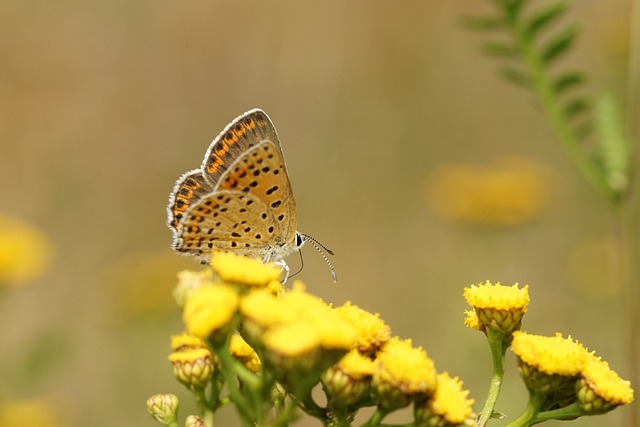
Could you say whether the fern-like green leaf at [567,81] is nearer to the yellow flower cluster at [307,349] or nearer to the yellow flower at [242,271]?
the yellow flower cluster at [307,349]

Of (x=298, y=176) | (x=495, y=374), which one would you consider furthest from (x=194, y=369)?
(x=298, y=176)

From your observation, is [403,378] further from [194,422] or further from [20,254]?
[20,254]

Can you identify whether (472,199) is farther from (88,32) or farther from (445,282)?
(88,32)

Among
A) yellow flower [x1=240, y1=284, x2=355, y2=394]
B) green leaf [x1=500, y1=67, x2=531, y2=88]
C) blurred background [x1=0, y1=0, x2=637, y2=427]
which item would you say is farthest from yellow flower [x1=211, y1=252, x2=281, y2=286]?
blurred background [x1=0, y1=0, x2=637, y2=427]

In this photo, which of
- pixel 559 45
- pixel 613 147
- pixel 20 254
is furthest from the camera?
pixel 20 254

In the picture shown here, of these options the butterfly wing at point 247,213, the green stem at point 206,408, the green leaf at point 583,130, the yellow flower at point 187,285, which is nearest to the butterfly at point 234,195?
the butterfly wing at point 247,213

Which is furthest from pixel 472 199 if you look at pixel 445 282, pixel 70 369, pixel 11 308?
pixel 11 308
